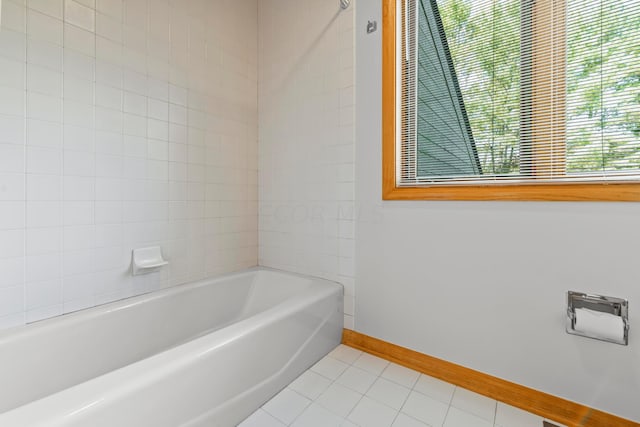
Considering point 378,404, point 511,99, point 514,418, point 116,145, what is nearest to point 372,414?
point 378,404

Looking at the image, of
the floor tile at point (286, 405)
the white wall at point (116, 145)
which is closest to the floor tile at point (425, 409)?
the floor tile at point (286, 405)

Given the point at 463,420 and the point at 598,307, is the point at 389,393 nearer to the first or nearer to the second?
the point at 463,420

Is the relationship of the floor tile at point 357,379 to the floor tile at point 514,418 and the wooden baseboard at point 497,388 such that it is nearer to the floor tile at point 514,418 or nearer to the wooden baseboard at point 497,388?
the wooden baseboard at point 497,388

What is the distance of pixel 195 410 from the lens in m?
0.96

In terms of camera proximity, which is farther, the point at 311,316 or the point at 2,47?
the point at 311,316

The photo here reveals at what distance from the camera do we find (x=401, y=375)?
148 cm

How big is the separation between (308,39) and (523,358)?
214cm

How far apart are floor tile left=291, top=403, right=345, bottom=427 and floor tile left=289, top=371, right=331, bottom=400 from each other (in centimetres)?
8

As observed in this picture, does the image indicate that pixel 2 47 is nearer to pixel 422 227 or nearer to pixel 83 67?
pixel 83 67

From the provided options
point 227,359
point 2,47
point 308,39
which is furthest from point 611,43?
point 2,47

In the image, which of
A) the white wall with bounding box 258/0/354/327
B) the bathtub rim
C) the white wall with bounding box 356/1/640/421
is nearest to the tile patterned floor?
the white wall with bounding box 356/1/640/421

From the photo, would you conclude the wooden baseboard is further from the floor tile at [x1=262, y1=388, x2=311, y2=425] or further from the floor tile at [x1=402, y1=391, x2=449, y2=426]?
the floor tile at [x1=262, y1=388, x2=311, y2=425]

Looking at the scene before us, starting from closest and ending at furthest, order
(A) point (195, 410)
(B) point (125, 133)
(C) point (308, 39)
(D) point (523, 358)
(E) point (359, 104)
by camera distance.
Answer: (A) point (195, 410)
(D) point (523, 358)
(B) point (125, 133)
(E) point (359, 104)
(C) point (308, 39)

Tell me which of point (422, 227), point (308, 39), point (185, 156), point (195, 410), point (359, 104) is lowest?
point (195, 410)
